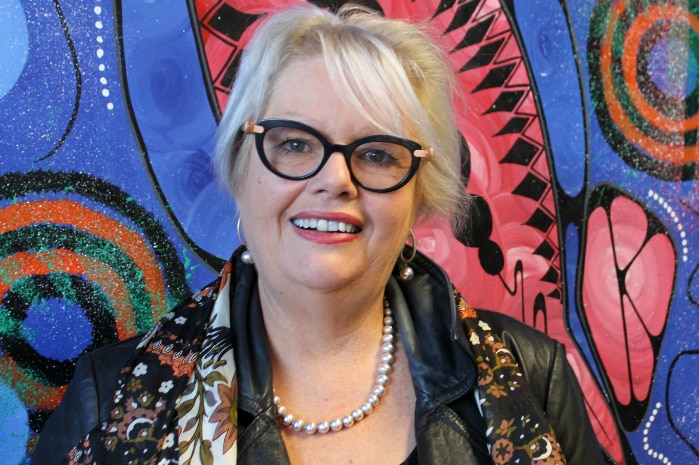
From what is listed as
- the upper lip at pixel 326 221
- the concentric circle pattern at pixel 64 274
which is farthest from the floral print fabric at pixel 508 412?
the concentric circle pattern at pixel 64 274

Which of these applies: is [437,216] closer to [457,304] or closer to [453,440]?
[457,304]

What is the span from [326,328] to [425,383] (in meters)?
0.24

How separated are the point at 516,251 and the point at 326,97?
96 cm

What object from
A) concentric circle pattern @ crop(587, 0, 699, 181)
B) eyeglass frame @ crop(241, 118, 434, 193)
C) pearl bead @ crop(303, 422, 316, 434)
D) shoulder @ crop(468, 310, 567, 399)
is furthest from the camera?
concentric circle pattern @ crop(587, 0, 699, 181)

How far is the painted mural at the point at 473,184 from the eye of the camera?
60.3 inches

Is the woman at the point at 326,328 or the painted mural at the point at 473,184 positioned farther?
the painted mural at the point at 473,184

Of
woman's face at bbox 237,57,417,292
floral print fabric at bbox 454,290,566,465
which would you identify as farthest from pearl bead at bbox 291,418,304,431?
floral print fabric at bbox 454,290,566,465

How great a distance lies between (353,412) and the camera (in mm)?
1308

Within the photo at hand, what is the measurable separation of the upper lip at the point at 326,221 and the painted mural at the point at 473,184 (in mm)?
402

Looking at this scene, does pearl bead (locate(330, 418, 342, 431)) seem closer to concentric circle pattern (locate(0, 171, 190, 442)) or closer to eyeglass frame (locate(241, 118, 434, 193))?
eyeglass frame (locate(241, 118, 434, 193))

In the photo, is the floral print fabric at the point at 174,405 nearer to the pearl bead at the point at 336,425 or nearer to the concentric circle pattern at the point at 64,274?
the pearl bead at the point at 336,425

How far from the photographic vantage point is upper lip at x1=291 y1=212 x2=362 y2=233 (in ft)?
3.94

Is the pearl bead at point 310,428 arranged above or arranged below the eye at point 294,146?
below

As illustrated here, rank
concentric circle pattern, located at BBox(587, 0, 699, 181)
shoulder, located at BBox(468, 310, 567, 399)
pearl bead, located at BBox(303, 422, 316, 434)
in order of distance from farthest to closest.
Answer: concentric circle pattern, located at BBox(587, 0, 699, 181) < shoulder, located at BBox(468, 310, 567, 399) < pearl bead, located at BBox(303, 422, 316, 434)
